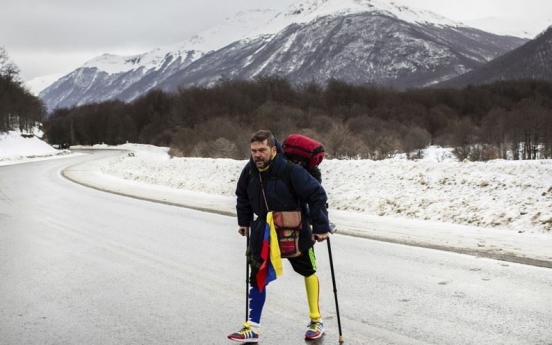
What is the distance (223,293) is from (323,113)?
100287 mm

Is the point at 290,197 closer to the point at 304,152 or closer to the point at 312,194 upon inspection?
the point at 312,194

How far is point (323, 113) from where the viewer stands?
105 metres

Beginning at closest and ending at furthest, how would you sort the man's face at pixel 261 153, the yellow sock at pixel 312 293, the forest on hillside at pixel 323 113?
1. the man's face at pixel 261 153
2. the yellow sock at pixel 312 293
3. the forest on hillside at pixel 323 113

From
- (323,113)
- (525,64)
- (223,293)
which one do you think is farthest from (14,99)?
(525,64)

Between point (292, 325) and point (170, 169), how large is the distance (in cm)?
2048

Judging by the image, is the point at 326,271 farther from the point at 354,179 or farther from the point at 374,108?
the point at 374,108

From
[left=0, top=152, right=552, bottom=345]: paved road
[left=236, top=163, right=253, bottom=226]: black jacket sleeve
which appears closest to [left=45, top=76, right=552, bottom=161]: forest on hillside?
[left=0, top=152, right=552, bottom=345]: paved road

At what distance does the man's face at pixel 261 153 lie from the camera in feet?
14.8

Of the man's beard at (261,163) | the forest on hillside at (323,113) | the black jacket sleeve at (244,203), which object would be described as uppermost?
the forest on hillside at (323,113)

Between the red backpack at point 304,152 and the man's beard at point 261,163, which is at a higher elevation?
the red backpack at point 304,152

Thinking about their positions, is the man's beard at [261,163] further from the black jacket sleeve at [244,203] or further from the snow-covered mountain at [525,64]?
the snow-covered mountain at [525,64]

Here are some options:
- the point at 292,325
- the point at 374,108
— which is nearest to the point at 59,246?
the point at 292,325

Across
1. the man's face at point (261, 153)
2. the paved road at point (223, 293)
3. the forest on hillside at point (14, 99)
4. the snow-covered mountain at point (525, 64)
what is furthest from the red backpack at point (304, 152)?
the snow-covered mountain at point (525, 64)

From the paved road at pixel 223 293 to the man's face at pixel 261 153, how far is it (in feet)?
5.40
